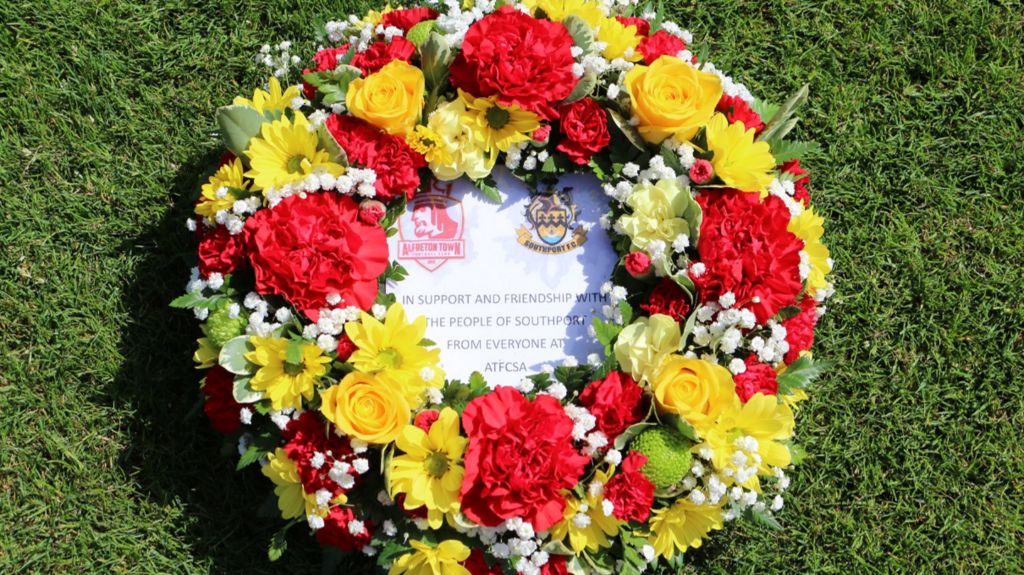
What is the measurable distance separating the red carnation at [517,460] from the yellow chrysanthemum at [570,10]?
3.46ft

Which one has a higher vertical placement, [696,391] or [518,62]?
[518,62]

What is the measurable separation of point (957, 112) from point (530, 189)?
1.65 m

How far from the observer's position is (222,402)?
7.72ft

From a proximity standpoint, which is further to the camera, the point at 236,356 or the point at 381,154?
the point at 381,154

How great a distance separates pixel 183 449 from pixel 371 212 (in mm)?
1077

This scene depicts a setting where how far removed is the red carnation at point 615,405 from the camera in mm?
2201

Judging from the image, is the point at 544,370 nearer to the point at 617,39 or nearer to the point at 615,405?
the point at 615,405

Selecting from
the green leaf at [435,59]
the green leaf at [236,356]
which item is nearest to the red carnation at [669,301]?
the green leaf at [435,59]

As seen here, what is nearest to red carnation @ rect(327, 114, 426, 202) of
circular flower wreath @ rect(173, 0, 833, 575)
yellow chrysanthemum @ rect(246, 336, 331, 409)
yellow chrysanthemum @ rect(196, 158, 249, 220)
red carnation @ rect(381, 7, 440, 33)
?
circular flower wreath @ rect(173, 0, 833, 575)

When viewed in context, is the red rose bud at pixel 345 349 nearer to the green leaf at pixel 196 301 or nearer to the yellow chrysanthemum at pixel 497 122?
the green leaf at pixel 196 301

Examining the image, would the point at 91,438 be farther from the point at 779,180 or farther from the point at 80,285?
the point at 779,180

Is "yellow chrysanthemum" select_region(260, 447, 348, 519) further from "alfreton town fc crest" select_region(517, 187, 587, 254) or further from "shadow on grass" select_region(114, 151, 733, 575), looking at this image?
"alfreton town fc crest" select_region(517, 187, 587, 254)

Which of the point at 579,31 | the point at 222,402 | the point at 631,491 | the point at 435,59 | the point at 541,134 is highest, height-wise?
the point at 579,31

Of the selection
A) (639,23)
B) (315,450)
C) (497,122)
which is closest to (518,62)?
(497,122)
